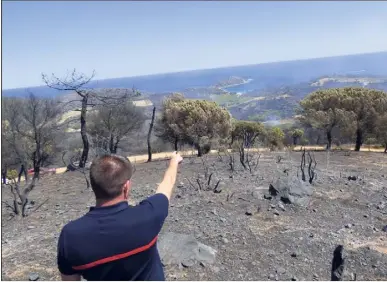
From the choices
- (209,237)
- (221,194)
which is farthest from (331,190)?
(209,237)

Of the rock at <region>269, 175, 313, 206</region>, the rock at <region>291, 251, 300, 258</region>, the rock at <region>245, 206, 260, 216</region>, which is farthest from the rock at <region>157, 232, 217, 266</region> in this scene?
the rock at <region>269, 175, 313, 206</region>

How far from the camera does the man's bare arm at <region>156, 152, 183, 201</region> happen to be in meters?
2.47

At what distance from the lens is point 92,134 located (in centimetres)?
2662

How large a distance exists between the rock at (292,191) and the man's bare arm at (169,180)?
7834 mm

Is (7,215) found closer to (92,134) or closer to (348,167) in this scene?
(348,167)

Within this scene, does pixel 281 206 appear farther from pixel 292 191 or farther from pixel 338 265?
pixel 338 265

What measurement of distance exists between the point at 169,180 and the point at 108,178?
1.86 feet

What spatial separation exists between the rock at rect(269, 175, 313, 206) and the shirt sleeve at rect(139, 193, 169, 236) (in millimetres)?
8263

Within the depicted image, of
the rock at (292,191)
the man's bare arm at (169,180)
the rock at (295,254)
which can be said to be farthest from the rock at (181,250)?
the man's bare arm at (169,180)

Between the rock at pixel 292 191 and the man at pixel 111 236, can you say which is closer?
the man at pixel 111 236

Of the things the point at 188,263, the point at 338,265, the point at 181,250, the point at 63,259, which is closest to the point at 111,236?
the point at 63,259

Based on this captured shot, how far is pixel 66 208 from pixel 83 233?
28.8 ft

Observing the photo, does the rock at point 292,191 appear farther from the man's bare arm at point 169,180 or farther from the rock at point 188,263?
the man's bare arm at point 169,180

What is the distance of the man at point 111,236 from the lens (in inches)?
79.7
